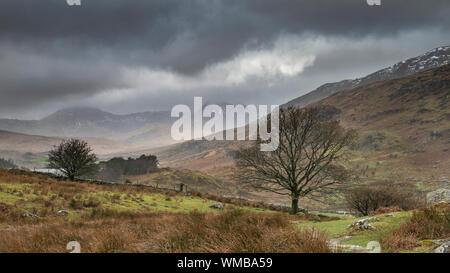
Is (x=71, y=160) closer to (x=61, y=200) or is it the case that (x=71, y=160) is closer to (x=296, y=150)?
(x=61, y=200)

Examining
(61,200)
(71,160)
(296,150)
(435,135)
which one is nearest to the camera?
(61,200)

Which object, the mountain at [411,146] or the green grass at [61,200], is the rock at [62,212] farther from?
the mountain at [411,146]

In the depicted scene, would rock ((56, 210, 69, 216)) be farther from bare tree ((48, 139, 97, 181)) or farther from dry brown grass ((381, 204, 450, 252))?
bare tree ((48, 139, 97, 181))

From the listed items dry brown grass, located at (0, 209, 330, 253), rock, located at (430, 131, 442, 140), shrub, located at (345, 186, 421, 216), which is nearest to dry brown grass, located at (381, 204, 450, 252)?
dry brown grass, located at (0, 209, 330, 253)

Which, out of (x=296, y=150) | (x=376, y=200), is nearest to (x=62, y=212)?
(x=296, y=150)

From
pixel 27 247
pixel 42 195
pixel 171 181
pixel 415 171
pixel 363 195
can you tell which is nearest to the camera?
pixel 27 247

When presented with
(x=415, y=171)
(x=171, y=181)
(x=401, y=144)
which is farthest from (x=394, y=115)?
(x=171, y=181)

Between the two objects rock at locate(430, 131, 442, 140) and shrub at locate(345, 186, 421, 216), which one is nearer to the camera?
shrub at locate(345, 186, 421, 216)

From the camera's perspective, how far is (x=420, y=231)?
5160 millimetres

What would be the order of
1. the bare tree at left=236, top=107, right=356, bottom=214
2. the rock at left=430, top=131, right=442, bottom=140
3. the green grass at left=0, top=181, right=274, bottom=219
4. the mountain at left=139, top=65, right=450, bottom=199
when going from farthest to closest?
the rock at left=430, top=131, right=442, bottom=140 < the mountain at left=139, top=65, right=450, bottom=199 < the bare tree at left=236, top=107, right=356, bottom=214 < the green grass at left=0, top=181, right=274, bottom=219

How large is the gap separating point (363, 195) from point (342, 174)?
4910 mm

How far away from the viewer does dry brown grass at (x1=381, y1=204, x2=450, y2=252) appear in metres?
4.73
